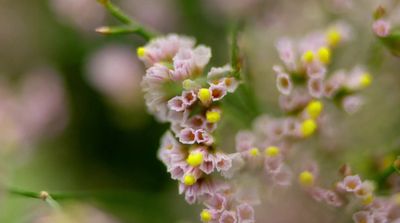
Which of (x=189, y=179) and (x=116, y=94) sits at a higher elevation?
(x=116, y=94)

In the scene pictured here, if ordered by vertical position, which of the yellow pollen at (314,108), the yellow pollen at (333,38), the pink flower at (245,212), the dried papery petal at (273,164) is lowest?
the pink flower at (245,212)

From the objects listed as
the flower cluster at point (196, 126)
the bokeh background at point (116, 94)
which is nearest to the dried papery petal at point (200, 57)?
the flower cluster at point (196, 126)

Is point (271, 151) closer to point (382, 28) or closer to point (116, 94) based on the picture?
point (382, 28)

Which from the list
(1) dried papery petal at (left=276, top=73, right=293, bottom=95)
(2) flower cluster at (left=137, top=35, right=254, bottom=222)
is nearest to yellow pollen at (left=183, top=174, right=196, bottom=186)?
(2) flower cluster at (left=137, top=35, right=254, bottom=222)

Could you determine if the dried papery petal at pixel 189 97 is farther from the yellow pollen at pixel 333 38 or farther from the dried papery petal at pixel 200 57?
the yellow pollen at pixel 333 38

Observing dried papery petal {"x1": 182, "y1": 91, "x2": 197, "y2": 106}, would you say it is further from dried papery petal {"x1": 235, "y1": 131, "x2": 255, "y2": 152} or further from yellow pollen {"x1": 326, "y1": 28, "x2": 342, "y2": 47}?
yellow pollen {"x1": 326, "y1": 28, "x2": 342, "y2": 47}

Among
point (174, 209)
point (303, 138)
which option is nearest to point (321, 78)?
point (303, 138)

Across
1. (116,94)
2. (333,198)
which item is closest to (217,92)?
(333,198)
